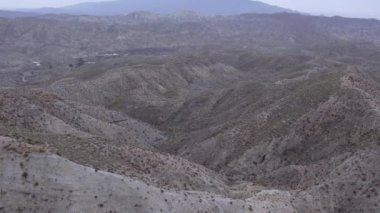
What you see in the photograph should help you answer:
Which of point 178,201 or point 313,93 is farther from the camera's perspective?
point 313,93

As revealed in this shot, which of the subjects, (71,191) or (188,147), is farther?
(188,147)

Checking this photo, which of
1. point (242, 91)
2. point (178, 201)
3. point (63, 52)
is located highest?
point (178, 201)

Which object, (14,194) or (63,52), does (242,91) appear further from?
(63,52)

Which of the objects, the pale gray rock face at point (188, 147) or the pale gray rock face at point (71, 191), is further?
the pale gray rock face at point (188, 147)

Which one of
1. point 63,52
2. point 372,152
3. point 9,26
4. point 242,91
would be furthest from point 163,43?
point 372,152

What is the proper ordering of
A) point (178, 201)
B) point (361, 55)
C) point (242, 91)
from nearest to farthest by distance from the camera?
point (178, 201) → point (242, 91) → point (361, 55)

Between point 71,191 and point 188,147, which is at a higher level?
point 71,191

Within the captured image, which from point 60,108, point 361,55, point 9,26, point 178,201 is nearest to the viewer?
point 178,201

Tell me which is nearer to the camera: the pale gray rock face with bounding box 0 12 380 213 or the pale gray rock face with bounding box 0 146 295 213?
the pale gray rock face with bounding box 0 146 295 213

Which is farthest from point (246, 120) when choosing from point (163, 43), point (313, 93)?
point (163, 43)

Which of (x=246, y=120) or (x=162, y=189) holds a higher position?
(x=162, y=189)
